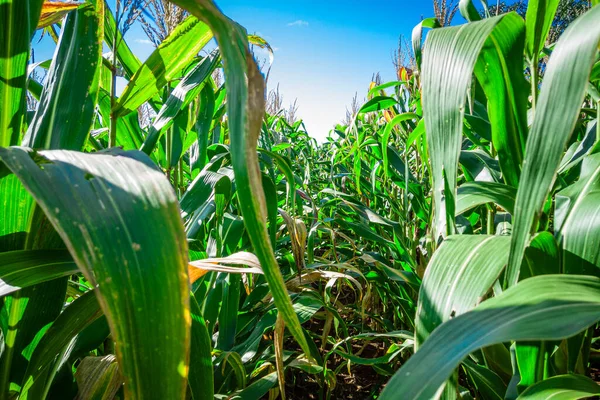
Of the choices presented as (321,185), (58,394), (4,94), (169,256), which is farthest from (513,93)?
(321,185)

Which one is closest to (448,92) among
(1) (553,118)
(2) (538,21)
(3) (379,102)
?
(1) (553,118)

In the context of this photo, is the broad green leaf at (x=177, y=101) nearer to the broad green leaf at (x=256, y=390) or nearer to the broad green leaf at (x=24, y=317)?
the broad green leaf at (x=24, y=317)

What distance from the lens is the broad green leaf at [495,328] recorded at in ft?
0.85

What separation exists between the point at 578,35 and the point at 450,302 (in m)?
0.27

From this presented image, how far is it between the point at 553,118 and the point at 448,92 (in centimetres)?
→ 11

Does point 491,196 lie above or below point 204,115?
below

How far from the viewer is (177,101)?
0.69 meters

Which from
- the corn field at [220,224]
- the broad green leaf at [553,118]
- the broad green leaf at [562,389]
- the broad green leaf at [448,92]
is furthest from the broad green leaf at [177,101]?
the broad green leaf at [562,389]

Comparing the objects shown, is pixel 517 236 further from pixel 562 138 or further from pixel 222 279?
pixel 222 279

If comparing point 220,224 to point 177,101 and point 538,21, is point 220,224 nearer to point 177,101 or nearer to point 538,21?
point 177,101

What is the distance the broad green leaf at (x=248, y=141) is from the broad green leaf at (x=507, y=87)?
38 cm

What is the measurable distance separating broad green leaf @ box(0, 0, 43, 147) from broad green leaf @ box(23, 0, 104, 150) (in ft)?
0.08

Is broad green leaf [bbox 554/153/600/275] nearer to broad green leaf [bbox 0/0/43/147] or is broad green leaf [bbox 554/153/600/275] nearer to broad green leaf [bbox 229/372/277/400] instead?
broad green leaf [bbox 229/372/277/400]

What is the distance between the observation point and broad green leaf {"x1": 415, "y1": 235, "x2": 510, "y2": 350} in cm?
40
